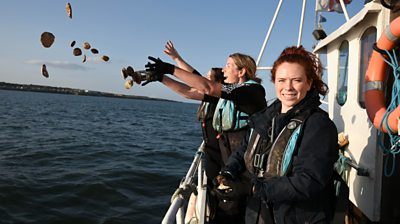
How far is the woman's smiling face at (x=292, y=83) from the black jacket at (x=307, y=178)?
0.16ft

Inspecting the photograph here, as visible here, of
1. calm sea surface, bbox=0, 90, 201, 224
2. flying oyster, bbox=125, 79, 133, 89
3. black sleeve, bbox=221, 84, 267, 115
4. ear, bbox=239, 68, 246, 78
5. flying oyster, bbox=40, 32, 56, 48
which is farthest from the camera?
calm sea surface, bbox=0, 90, 201, 224

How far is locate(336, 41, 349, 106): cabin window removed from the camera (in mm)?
4422

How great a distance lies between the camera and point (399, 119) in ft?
7.89

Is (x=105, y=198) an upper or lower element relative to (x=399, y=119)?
lower

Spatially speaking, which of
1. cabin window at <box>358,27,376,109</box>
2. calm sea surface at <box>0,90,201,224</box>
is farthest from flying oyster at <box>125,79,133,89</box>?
calm sea surface at <box>0,90,201,224</box>

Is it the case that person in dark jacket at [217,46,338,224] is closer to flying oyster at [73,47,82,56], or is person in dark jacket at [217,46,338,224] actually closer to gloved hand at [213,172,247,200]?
gloved hand at [213,172,247,200]

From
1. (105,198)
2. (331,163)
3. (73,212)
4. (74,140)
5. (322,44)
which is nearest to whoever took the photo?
(331,163)

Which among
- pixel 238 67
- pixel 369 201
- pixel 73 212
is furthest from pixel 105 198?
pixel 369 201

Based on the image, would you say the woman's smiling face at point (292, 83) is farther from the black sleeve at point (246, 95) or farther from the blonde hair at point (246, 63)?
the blonde hair at point (246, 63)

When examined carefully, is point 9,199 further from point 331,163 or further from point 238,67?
point 331,163

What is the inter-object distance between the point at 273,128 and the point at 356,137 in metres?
2.14

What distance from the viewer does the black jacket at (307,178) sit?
189 cm

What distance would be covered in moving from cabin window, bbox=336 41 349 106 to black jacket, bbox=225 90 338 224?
2.57m

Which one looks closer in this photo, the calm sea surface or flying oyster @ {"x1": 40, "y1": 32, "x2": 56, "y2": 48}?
flying oyster @ {"x1": 40, "y1": 32, "x2": 56, "y2": 48}
